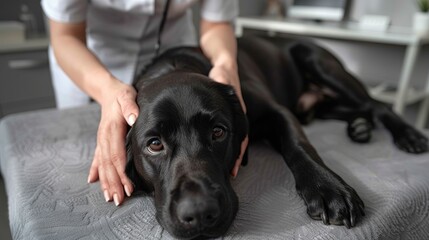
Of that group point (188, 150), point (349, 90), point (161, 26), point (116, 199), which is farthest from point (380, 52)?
point (116, 199)

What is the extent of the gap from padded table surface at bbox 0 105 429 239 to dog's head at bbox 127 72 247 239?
0.05 meters

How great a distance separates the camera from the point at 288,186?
825mm

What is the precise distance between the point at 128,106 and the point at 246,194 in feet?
1.09

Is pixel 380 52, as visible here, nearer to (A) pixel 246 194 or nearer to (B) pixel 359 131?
(B) pixel 359 131

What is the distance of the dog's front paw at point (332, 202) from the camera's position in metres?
0.68

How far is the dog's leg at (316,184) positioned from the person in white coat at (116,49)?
0.14 metres

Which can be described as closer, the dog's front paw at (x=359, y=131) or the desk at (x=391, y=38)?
the dog's front paw at (x=359, y=131)

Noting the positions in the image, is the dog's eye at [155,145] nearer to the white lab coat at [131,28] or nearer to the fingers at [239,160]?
the fingers at [239,160]

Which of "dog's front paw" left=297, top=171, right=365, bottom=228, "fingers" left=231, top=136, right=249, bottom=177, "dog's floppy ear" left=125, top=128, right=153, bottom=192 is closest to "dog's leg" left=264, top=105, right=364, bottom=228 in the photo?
"dog's front paw" left=297, top=171, right=365, bottom=228

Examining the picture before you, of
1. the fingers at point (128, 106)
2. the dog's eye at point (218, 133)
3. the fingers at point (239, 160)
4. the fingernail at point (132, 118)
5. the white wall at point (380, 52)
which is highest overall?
the fingers at point (128, 106)

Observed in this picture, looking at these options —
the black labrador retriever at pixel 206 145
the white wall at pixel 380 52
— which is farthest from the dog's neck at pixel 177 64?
the white wall at pixel 380 52

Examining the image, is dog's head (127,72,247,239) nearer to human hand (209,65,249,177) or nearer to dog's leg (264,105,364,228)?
human hand (209,65,249,177)

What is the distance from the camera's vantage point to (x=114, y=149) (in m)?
0.80

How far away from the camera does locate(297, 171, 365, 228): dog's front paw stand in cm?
68
